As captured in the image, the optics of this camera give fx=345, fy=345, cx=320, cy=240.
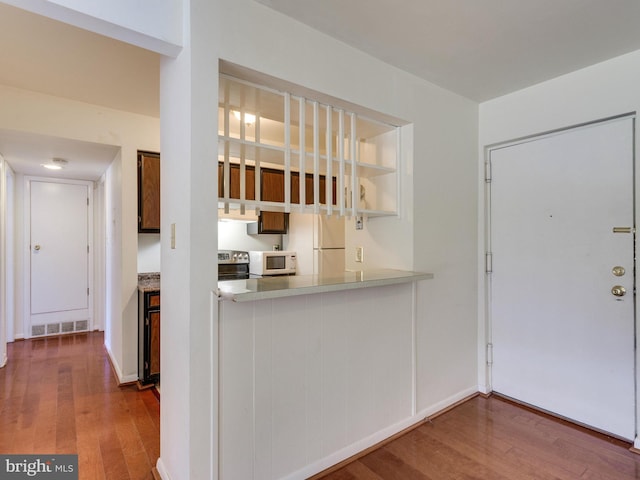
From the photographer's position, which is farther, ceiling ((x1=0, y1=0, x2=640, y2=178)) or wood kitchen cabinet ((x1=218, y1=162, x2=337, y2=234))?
wood kitchen cabinet ((x1=218, y1=162, x2=337, y2=234))

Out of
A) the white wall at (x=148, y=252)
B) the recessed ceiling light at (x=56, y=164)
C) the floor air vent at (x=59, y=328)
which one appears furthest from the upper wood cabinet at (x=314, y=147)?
the floor air vent at (x=59, y=328)

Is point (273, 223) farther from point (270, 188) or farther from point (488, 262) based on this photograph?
point (488, 262)

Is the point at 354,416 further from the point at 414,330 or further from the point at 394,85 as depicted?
the point at 394,85

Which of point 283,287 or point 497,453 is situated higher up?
point 283,287

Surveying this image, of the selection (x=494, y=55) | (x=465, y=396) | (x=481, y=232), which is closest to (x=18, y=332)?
(x=465, y=396)

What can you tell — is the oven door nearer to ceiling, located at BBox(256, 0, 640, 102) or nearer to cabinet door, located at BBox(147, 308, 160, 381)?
cabinet door, located at BBox(147, 308, 160, 381)

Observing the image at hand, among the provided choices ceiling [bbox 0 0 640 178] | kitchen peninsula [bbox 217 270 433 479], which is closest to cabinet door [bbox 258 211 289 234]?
ceiling [bbox 0 0 640 178]

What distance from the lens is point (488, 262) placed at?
2906 millimetres

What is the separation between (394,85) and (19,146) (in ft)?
10.5

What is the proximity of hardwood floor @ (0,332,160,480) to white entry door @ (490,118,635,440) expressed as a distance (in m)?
2.71

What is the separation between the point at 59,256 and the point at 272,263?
311 cm

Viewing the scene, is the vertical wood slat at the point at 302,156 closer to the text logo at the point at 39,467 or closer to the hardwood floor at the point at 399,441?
the hardwood floor at the point at 399,441

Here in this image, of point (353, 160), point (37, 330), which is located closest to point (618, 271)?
point (353, 160)

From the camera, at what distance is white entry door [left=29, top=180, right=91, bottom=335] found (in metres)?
4.55
